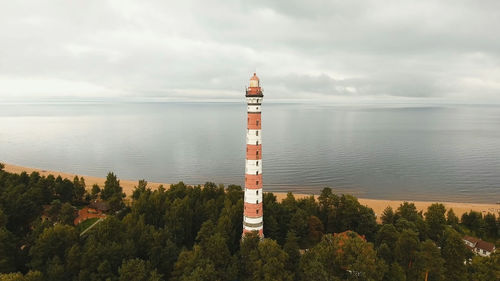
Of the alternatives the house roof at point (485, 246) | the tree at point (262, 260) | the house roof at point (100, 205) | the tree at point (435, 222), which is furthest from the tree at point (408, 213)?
the house roof at point (100, 205)

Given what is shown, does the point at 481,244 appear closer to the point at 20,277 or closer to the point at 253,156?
the point at 253,156

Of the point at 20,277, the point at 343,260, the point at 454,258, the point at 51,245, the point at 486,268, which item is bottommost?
the point at 486,268

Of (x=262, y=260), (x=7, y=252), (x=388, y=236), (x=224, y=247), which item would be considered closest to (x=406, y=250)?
(x=388, y=236)

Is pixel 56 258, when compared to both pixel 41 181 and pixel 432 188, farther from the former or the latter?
pixel 432 188

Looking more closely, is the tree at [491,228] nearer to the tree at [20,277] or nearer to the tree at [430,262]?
the tree at [430,262]

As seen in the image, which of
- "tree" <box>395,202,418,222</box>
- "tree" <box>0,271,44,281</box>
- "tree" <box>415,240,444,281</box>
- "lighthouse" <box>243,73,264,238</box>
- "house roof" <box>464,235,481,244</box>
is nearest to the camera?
"tree" <box>0,271,44,281</box>

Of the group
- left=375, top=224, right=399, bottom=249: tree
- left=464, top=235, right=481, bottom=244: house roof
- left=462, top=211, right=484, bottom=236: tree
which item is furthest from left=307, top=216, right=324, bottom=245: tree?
left=462, top=211, right=484, bottom=236: tree

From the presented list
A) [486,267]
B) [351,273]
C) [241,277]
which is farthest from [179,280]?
[486,267]

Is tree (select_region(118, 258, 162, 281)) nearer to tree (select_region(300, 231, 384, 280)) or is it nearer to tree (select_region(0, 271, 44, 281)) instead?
tree (select_region(0, 271, 44, 281))
